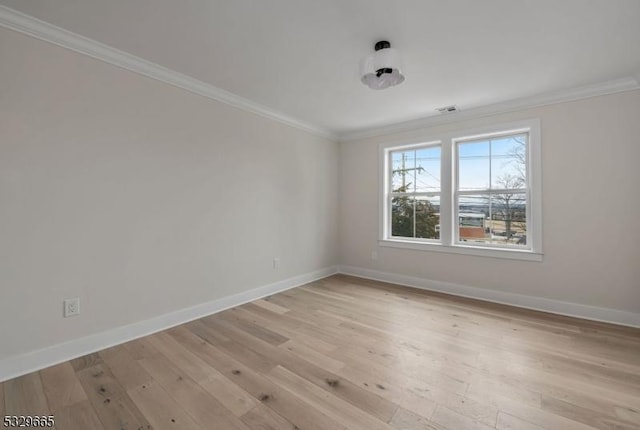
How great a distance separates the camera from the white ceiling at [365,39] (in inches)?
69.4

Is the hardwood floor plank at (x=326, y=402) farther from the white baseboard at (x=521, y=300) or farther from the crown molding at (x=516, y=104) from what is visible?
the crown molding at (x=516, y=104)

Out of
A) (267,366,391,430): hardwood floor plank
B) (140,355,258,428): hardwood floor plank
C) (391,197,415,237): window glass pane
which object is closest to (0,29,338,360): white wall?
(140,355,258,428): hardwood floor plank

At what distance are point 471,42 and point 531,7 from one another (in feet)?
1.34

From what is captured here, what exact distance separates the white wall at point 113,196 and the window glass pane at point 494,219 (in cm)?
265

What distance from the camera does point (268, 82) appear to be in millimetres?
2801

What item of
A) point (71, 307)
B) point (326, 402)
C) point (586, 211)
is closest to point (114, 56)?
point (71, 307)

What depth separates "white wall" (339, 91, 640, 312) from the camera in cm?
269

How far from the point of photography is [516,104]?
3.18m

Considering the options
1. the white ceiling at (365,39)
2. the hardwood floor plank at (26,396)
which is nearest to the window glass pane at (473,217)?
the white ceiling at (365,39)

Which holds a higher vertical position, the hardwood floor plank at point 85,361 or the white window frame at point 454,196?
the white window frame at point 454,196

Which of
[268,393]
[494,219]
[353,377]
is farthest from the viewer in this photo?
[494,219]

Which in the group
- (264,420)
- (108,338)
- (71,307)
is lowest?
(264,420)

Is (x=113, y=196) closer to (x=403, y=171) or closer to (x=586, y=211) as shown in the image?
(x=403, y=171)

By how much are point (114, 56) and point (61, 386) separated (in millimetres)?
2437
